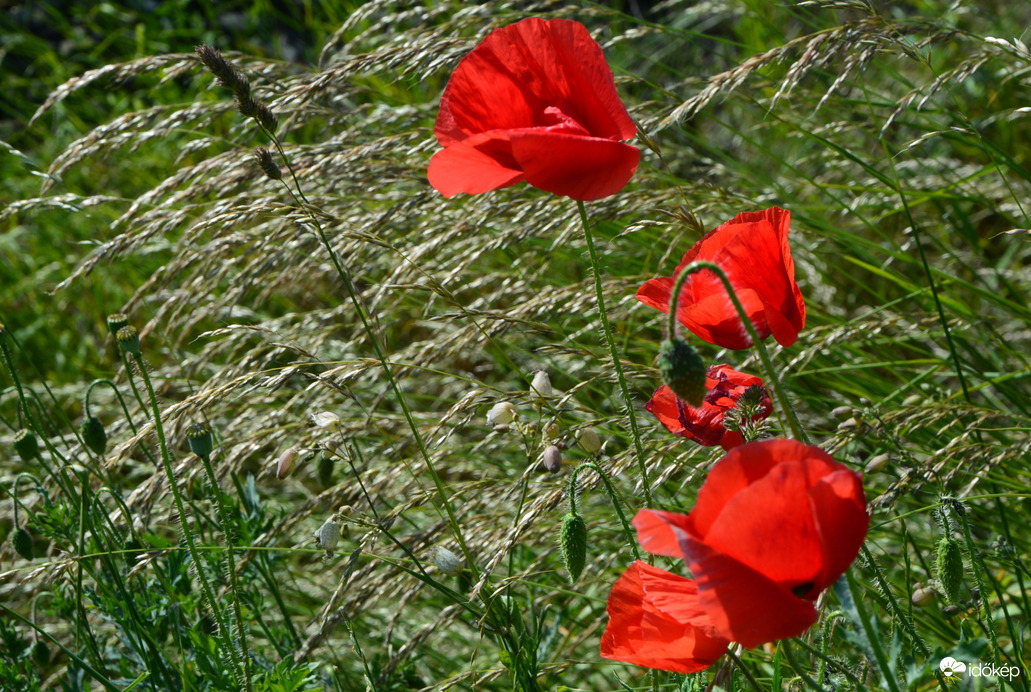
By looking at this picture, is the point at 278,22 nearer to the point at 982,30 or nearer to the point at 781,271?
the point at 982,30

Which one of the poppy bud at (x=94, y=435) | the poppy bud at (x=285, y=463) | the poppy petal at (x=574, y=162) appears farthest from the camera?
the poppy bud at (x=94, y=435)

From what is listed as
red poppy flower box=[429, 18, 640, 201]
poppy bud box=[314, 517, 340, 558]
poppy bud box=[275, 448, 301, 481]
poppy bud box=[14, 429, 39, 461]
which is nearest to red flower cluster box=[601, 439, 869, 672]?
red poppy flower box=[429, 18, 640, 201]

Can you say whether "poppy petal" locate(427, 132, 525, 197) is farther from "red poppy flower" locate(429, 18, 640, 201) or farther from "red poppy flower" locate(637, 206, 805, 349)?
"red poppy flower" locate(637, 206, 805, 349)

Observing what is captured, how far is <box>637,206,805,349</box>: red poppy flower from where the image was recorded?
0.81 m

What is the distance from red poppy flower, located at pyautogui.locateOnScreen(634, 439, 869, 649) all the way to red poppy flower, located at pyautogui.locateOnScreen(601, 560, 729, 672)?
2.1 inches

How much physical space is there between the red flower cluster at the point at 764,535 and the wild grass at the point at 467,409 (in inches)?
3.5

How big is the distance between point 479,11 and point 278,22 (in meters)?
3.28

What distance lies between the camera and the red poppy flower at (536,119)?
31.8 inches

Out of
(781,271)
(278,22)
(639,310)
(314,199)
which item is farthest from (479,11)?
(278,22)

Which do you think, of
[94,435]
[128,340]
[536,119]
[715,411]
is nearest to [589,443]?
[715,411]

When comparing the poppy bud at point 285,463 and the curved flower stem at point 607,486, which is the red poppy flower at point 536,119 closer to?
the curved flower stem at point 607,486

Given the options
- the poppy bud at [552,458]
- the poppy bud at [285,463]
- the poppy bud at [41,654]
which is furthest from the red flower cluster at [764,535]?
the poppy bud at [41,654]

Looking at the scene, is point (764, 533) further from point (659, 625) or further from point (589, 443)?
point (589, 443)

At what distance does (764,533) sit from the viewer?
2.04 feet
